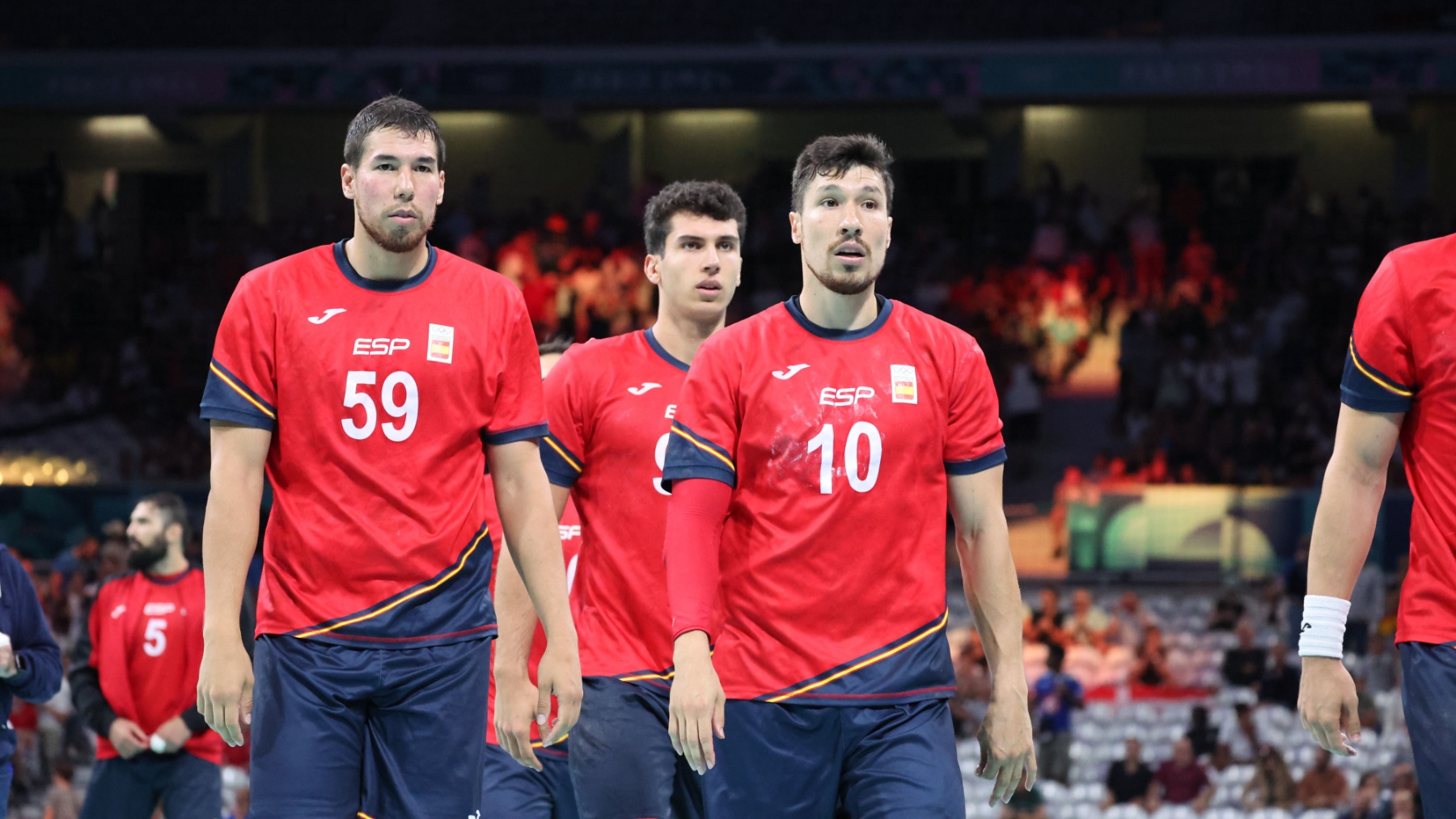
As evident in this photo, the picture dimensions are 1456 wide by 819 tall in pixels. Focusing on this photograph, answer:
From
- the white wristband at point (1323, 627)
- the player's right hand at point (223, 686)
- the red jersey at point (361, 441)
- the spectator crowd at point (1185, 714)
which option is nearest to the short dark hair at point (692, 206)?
the red jersey at point (361, 441)

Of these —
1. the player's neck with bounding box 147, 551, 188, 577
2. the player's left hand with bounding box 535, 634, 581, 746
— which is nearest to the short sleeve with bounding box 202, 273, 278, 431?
the player's left hand with bounding box 535, 634, 581, 746

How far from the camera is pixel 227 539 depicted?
15.2 feet

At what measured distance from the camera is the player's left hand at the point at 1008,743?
14.4 ft

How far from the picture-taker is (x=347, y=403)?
4797 millimetres

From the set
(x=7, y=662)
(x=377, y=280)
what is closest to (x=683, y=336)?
(x=377, y=280)

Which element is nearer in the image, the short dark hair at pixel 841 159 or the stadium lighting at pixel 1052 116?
the short dark hair at pixel 841 159

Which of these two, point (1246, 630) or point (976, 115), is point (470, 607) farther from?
point (976, 115)

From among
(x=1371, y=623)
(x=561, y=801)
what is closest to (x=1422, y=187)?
(x=1371, y=623)

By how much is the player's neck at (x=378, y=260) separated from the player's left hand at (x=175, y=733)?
15.8 feet

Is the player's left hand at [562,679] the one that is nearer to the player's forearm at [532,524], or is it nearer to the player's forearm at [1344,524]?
the player's forearm at [532,524]

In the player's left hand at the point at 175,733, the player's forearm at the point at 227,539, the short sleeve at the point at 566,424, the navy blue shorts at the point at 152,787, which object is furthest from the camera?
the navy blue shorts at the point at 152,787

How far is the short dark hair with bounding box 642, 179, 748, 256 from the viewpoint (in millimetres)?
6273

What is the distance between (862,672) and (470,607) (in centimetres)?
119

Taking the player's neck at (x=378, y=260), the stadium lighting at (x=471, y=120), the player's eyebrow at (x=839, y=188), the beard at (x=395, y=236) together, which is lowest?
the player's neck at (x=378, y=260)
